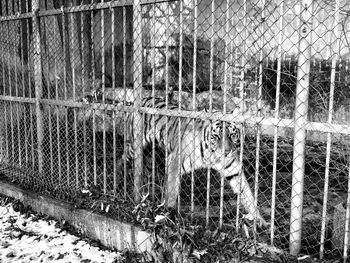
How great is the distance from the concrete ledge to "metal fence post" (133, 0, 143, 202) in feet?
1.11

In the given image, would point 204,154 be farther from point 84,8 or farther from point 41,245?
point 84,8

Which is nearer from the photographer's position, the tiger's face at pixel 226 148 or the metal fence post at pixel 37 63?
the tiger's face at pixel 226 148

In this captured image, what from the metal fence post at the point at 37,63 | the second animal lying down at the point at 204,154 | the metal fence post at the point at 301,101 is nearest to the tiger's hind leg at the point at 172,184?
the second animal lying down at the point at 204,154

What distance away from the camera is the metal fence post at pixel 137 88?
359 centimetres

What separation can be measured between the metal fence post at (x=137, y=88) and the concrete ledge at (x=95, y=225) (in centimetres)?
34

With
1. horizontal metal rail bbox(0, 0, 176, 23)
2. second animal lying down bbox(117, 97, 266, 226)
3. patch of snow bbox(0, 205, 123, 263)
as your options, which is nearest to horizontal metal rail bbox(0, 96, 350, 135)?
second animal lying down bbox(117, 97, 266, 226)

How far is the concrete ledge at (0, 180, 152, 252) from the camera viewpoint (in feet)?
11.5

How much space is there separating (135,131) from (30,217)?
68.6 inches

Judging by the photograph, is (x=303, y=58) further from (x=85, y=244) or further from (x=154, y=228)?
(x=85, y=244)

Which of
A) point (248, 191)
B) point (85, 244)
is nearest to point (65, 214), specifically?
point (85, 244)

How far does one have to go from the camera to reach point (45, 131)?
16.5 feet

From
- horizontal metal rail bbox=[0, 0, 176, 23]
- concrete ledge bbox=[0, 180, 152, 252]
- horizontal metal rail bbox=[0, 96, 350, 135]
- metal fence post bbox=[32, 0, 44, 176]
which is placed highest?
horizontal metal rail bbox=[0, 0, 176, 23]

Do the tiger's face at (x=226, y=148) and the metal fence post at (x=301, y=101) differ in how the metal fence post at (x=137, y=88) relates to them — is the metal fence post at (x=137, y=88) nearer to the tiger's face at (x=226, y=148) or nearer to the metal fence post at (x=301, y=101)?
the tiger's face at (x=226, y=148)

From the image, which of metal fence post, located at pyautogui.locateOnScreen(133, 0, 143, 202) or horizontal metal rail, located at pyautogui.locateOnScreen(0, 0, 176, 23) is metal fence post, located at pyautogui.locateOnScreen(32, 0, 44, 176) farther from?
metal fence post, located at pyautogui.locateOnScreen(133, 0, 143, 202)
